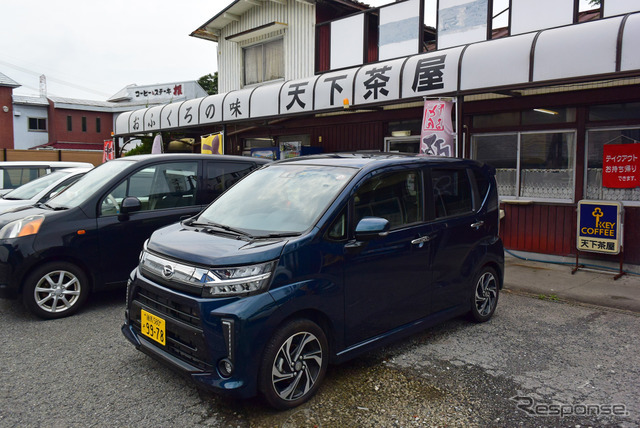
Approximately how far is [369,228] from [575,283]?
16.0 ft

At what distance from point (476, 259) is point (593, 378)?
145 cm

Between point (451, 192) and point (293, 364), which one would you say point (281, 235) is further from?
point (451, 192)

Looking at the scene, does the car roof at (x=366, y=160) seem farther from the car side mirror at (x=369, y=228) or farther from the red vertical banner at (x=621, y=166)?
the red vertical banner at (x=621, y=166)

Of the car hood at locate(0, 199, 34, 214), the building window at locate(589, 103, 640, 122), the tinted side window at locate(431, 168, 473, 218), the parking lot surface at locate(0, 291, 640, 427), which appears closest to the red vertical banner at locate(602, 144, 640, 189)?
the building window at locate(589, 103, 640, 122)

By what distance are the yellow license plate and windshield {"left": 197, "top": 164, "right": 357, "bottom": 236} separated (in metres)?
0.90

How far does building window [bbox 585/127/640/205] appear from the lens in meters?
7.41

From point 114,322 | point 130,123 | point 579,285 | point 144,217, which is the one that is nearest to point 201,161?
point 144,217

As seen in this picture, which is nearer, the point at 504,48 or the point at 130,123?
the point at 504,48

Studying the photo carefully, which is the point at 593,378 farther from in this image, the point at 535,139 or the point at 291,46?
the point at 291,46

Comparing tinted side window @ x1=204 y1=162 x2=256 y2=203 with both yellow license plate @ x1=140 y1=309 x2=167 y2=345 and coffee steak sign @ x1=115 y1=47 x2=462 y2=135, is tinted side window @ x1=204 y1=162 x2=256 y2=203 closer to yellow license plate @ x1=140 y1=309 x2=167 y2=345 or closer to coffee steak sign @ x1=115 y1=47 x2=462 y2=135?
yellow license plate @ x1=140 y1=309 x2=167 y2=345

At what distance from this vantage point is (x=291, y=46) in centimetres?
1274

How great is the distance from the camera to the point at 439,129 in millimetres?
7289

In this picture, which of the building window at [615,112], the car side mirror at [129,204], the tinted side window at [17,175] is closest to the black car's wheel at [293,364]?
the car side mirror at [129,204]

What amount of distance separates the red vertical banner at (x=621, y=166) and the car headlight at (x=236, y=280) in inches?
263
